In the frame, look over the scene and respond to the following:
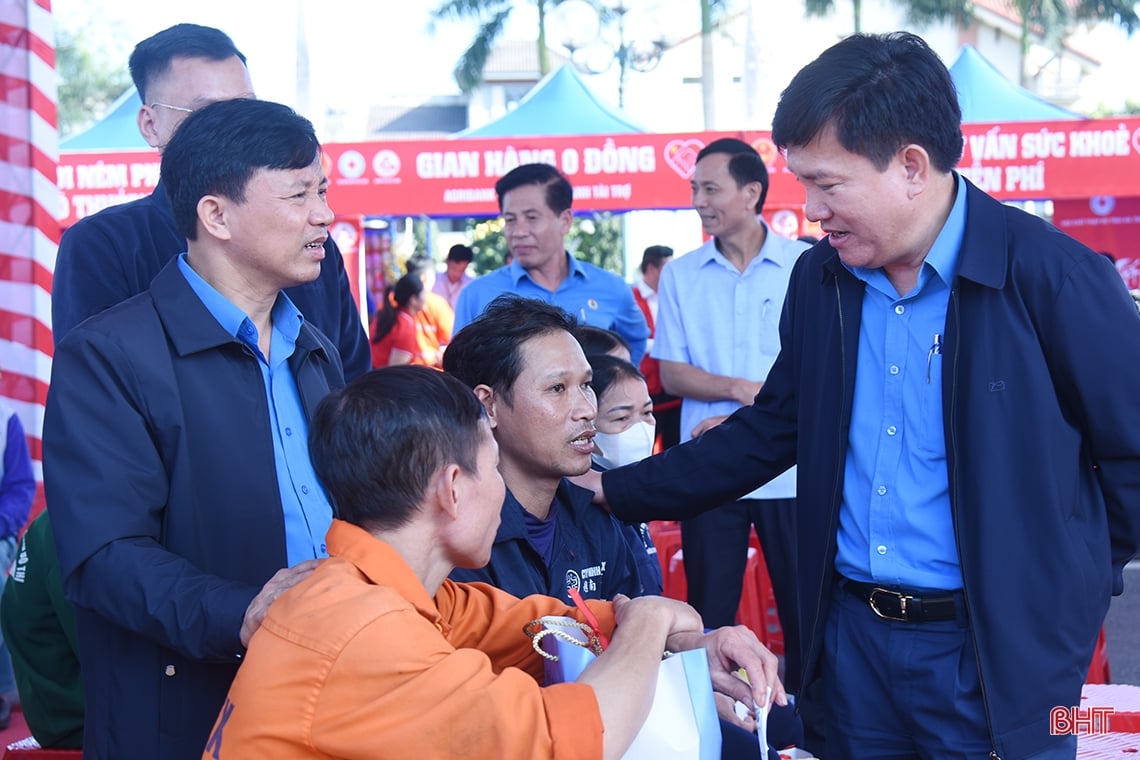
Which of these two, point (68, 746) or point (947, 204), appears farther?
point (68, 746)

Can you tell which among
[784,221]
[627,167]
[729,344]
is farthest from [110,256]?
[784,221]

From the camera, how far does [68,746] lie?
134 inches

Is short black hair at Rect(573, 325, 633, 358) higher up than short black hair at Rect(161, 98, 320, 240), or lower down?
lower down

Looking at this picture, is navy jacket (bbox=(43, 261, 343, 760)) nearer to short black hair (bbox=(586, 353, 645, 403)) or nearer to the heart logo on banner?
short black hair (bbox=(586, 353, 645, 403))

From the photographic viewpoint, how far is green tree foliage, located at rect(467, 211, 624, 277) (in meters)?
22.6

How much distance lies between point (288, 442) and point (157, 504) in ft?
1.05

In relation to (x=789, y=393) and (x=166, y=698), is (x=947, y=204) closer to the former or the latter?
(x=789, y=393)

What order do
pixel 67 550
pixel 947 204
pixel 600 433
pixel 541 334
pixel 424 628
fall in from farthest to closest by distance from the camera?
1. pixel 600 433
2. pixel 541 334
3. pixel 947 204
4. pixel 67 550
5. pixel 424 628

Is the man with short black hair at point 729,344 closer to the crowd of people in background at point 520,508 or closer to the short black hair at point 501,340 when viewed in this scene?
the short black hair at point 501,340

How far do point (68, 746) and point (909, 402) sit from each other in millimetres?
2528

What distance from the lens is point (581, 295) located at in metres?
5.84

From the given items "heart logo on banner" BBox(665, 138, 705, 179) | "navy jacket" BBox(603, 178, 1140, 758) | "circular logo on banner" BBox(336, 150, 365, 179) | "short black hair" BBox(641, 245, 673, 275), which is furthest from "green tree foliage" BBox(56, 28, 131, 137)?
"navy jacket" BBox(603, 178, 1140, 758)

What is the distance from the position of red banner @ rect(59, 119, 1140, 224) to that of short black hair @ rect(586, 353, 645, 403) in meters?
7.38

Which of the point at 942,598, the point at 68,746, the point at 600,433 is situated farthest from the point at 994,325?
the point at 68,746
